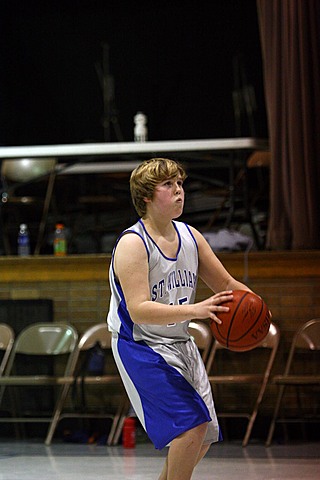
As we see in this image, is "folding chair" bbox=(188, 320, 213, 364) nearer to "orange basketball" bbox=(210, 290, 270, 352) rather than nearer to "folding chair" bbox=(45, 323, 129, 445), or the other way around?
"folding chair" bbox=(45, 323, 129, 445)

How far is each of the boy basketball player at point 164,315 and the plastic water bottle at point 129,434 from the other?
2.87m

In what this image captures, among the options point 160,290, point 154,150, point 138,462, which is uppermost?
point 154,150

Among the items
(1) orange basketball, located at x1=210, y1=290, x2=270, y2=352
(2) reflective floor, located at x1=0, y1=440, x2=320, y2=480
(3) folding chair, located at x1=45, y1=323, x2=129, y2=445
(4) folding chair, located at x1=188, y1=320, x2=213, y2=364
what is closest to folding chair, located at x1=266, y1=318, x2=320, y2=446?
(2) reflective floor, located at x1=0, y1=440, x2=320, y2=480

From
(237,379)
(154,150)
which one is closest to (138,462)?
(237,379)

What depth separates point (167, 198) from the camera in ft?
12.5

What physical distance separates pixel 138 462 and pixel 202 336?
3.80 ft

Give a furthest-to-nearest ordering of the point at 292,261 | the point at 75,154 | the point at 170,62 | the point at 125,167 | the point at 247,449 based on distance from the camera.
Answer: the point at 170,62 < the point at 125,167 < the point at 75,154 < the point at 292,261 < the point at 247,449

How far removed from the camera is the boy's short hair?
382 centimetres

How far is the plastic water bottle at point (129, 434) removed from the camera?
664 centimetres

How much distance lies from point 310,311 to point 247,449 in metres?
1.14

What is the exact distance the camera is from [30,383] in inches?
263

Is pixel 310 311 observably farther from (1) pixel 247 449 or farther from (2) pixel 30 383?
(2) pixel 30 383

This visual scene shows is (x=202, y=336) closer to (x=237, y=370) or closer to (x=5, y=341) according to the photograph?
(x=237, y=370)

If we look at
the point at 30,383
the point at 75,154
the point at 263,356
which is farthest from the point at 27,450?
the point at 75,154
